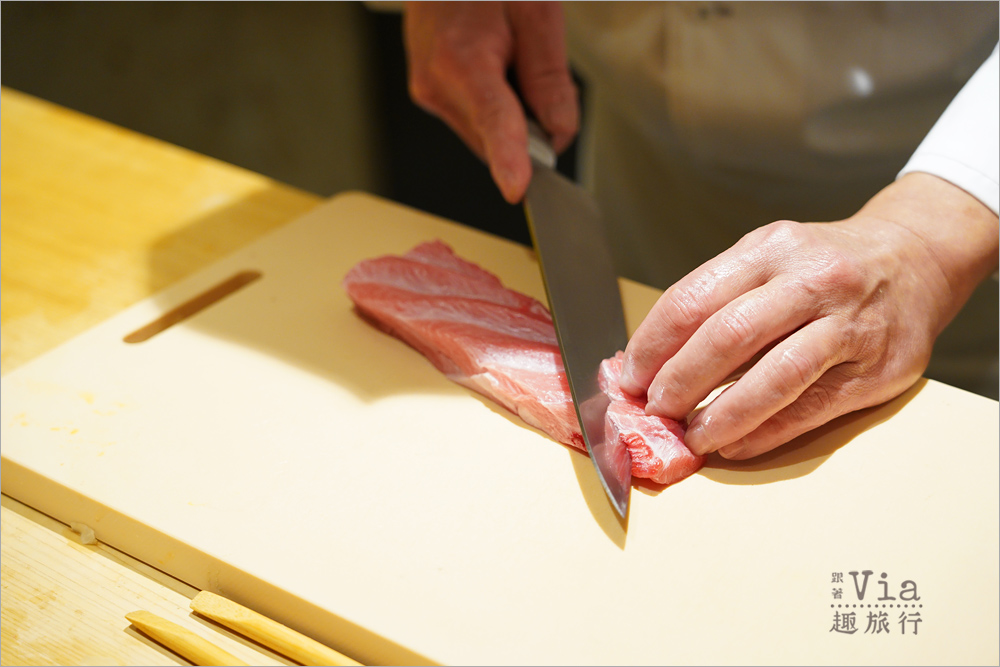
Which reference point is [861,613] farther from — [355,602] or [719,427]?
[355,602]

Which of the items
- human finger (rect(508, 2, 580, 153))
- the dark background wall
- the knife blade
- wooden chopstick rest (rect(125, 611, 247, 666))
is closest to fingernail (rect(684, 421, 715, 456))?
the knife blade

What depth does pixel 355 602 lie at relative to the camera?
1021 mm

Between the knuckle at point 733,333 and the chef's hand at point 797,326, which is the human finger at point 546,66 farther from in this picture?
the knuckle at point 733,333

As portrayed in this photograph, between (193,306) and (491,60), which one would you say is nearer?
(193,306)

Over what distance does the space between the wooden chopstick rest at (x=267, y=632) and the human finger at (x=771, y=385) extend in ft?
2.01

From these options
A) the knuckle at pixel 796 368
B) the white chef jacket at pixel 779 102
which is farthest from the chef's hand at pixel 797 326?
the white chef jacket at pixel 779 102

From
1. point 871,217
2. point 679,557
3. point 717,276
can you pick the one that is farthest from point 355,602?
point 871,217

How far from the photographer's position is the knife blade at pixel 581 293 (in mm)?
1180

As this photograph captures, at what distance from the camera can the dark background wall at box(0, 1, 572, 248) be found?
10.5ft

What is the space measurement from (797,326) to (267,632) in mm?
887

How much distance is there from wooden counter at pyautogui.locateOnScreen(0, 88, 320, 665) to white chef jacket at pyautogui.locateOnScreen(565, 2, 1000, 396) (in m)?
0.96

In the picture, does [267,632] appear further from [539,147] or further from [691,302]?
[539,147]

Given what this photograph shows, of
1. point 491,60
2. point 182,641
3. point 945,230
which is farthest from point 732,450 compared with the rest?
point 491,60

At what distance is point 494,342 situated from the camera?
142 centimetres
